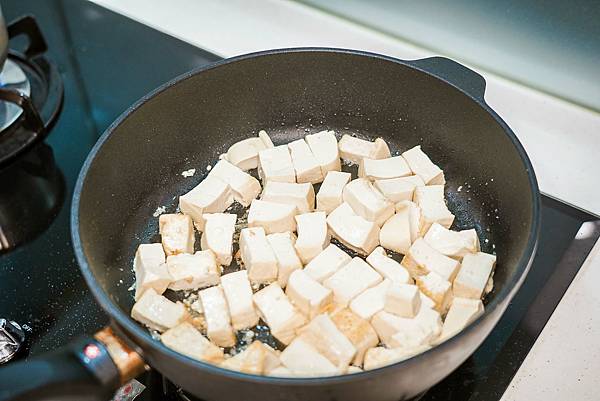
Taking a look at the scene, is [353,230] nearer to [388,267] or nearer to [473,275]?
[388,267]

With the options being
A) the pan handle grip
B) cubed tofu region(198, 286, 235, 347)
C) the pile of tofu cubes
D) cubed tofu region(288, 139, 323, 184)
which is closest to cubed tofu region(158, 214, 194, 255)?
the pile of tofu cubes

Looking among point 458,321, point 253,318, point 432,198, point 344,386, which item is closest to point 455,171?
point 432,198

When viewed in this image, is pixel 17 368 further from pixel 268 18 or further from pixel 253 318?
pixel 268 18

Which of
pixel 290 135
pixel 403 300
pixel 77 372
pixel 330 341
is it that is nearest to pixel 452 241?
pixel 403 300

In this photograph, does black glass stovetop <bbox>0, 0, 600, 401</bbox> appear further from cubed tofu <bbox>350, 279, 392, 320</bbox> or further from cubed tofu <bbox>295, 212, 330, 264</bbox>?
cubed tofu <bbox>295, 212, 330, 264</bbox>

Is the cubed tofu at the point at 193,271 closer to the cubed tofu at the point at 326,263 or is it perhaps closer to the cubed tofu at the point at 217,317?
the cubed tofu at the point at 217,317
